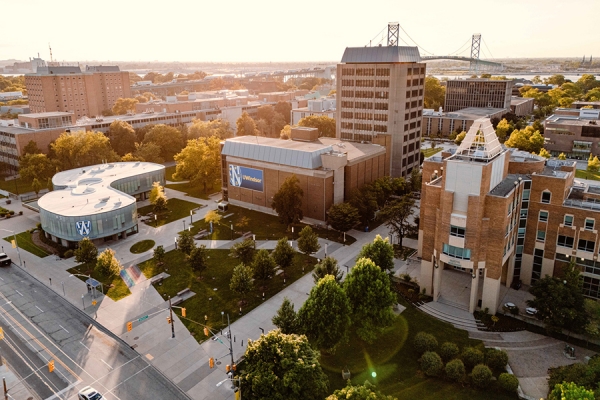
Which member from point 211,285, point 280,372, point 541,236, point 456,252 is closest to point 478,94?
point 541,236

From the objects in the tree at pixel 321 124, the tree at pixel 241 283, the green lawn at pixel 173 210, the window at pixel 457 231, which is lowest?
the green lawn at pixel 173 210

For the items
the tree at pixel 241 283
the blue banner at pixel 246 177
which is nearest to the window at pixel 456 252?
the tree at pixel 241 283

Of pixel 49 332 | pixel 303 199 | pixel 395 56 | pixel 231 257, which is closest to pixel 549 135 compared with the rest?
pixel 395 56

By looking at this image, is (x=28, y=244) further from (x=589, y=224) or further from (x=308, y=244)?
(x=589, y=224)

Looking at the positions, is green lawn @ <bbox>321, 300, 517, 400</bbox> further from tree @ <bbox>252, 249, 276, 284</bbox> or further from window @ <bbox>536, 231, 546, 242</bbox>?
window @ <bbox>536, 231, 546, 242</bbox>

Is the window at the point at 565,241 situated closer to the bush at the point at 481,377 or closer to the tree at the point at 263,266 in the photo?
the bush at the point at 481,377

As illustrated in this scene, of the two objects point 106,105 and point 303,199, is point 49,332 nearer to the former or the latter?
point 303,199
